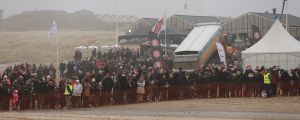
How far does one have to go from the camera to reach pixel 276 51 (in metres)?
38.5

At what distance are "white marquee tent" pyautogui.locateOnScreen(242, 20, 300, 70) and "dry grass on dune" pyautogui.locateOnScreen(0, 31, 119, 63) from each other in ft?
109

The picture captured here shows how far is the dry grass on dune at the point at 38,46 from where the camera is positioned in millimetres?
74188

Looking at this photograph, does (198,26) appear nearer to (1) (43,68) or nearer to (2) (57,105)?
(1) (43,68)

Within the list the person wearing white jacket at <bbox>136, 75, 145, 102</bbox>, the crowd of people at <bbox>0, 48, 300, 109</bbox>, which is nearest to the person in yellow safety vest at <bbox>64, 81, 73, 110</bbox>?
the crowd of people at <bbox>0, 48, 300, 109</bbox>

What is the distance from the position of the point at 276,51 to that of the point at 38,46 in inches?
1990

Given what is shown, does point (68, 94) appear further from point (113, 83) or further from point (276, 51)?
point (276, 51)

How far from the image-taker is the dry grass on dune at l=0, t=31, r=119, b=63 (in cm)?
7419

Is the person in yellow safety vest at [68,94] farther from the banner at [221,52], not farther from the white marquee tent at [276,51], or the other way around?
the banner at [221,52]

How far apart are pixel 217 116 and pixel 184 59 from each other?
22454 millimetres

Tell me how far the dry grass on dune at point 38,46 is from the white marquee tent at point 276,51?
33.1m

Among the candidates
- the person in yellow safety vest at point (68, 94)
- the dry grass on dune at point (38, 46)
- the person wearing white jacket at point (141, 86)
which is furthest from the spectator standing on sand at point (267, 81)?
the dry grass on dune at point (38, 46)

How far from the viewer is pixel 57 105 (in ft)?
105

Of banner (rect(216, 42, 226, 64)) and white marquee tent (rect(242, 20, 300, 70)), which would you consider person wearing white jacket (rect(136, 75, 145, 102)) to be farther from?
banner (rect(216, 42, 226, 64))

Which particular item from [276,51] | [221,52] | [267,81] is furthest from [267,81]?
[221,52]
